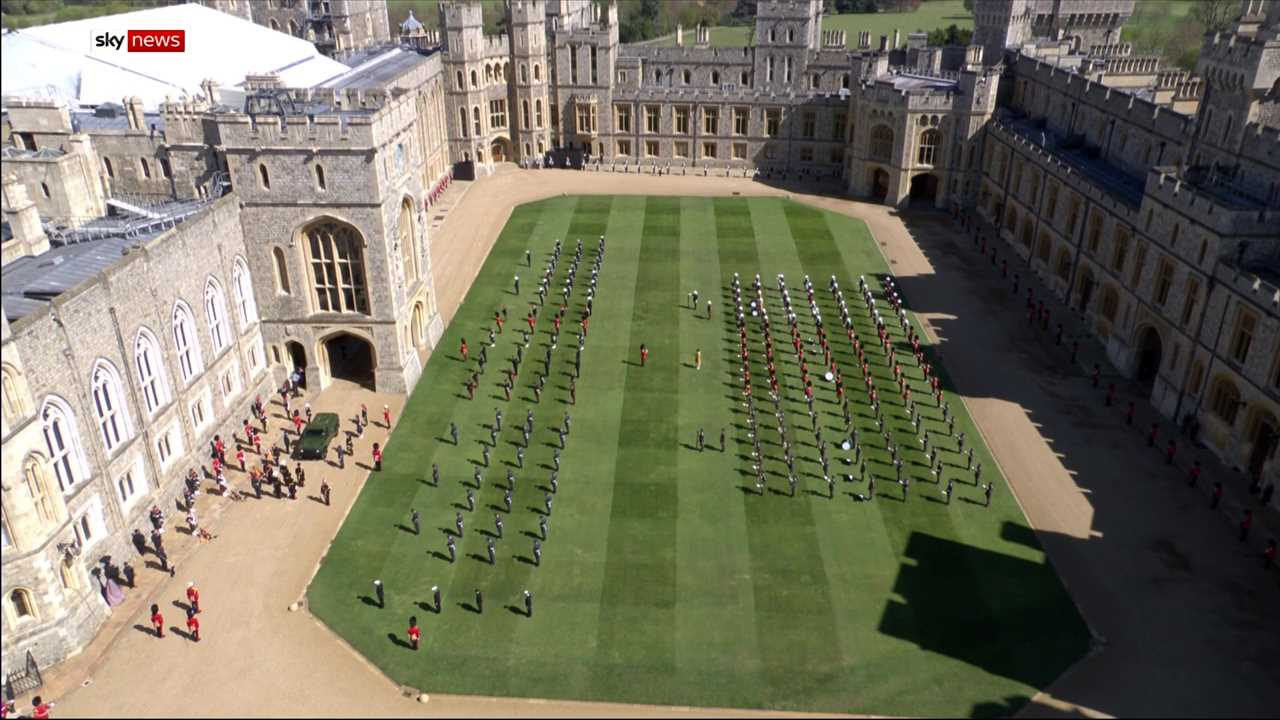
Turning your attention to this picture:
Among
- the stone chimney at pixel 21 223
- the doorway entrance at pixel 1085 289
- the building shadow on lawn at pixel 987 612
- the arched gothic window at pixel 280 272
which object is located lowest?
the building shadow on lawn at pixel 987 612

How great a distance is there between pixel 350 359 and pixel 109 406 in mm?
16012

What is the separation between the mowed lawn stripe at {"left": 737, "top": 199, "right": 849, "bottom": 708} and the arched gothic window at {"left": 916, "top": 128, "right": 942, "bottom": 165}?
38329mm

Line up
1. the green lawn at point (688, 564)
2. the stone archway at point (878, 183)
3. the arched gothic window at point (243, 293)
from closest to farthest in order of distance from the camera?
the green lawn at point (688, 564)
the arched gothic window at point (243, 293)
the stone archway at point (878, 183)

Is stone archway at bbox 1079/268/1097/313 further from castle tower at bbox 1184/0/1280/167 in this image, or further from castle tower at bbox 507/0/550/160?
castle tower at bbox 507/0/550/160

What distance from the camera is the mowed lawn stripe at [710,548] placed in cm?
2836

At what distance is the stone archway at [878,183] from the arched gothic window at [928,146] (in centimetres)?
387

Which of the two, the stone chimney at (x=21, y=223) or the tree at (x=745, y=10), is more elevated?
the tree at (x=745, y=10)

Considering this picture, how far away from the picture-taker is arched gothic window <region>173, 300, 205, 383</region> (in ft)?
120

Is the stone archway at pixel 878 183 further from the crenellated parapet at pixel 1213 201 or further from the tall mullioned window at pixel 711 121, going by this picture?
the crenellated parapet at pixel 1213 201

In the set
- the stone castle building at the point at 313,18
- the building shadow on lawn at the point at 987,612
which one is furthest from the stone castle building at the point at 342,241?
the stone castle building at the point at 313,18

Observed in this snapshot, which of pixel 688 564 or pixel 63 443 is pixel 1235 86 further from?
pixel 63 443

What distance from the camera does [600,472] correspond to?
38281 millimetres

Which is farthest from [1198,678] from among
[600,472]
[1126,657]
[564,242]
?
[564,242]

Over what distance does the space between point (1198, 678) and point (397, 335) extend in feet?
116
